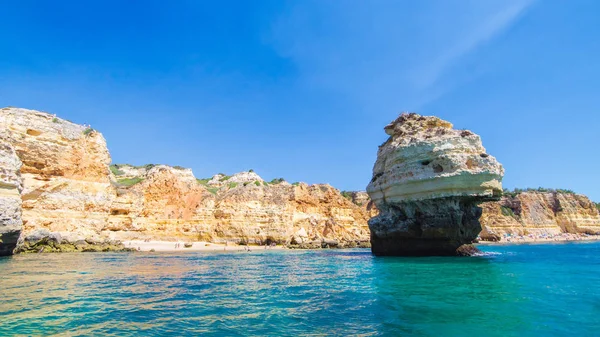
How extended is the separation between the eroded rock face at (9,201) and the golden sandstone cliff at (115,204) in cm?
6

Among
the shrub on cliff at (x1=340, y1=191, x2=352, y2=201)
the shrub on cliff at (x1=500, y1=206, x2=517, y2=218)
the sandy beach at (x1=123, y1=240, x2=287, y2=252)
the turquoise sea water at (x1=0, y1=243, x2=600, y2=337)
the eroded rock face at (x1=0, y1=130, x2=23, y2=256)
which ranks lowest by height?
the turquoise sea water at (x1=0, y1=243, x2=600, y2=337)

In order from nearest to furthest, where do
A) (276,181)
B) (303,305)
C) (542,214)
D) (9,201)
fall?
(303,305) → (9,201) → (276,181) → (542,214)

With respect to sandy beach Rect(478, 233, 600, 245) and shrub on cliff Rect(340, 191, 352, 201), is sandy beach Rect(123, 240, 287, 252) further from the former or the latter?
sandy beach Rect(478, 233, 600, 245)

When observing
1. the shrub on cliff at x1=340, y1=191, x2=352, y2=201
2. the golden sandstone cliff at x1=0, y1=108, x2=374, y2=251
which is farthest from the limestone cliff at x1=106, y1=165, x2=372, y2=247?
the shrub on cliff at x1=340, y1=191, x2=352, y2=201

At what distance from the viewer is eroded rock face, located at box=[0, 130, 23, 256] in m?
21.2

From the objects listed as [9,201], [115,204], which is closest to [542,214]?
[115,204]

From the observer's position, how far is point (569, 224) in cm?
8275

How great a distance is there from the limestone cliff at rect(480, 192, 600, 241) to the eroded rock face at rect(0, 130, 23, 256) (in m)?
78.3

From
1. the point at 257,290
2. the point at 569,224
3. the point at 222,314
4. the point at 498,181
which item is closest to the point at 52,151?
the point at 257,290

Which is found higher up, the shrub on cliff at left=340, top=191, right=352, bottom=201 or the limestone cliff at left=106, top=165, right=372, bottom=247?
the shrub on cliff at left=340, top=191, right=352, bottom=201

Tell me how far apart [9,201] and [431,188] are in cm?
2679

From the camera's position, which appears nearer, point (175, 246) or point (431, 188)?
point (431, 188)

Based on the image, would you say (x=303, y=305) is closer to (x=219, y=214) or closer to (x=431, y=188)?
(x=431, y=188)

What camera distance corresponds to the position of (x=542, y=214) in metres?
82.1
